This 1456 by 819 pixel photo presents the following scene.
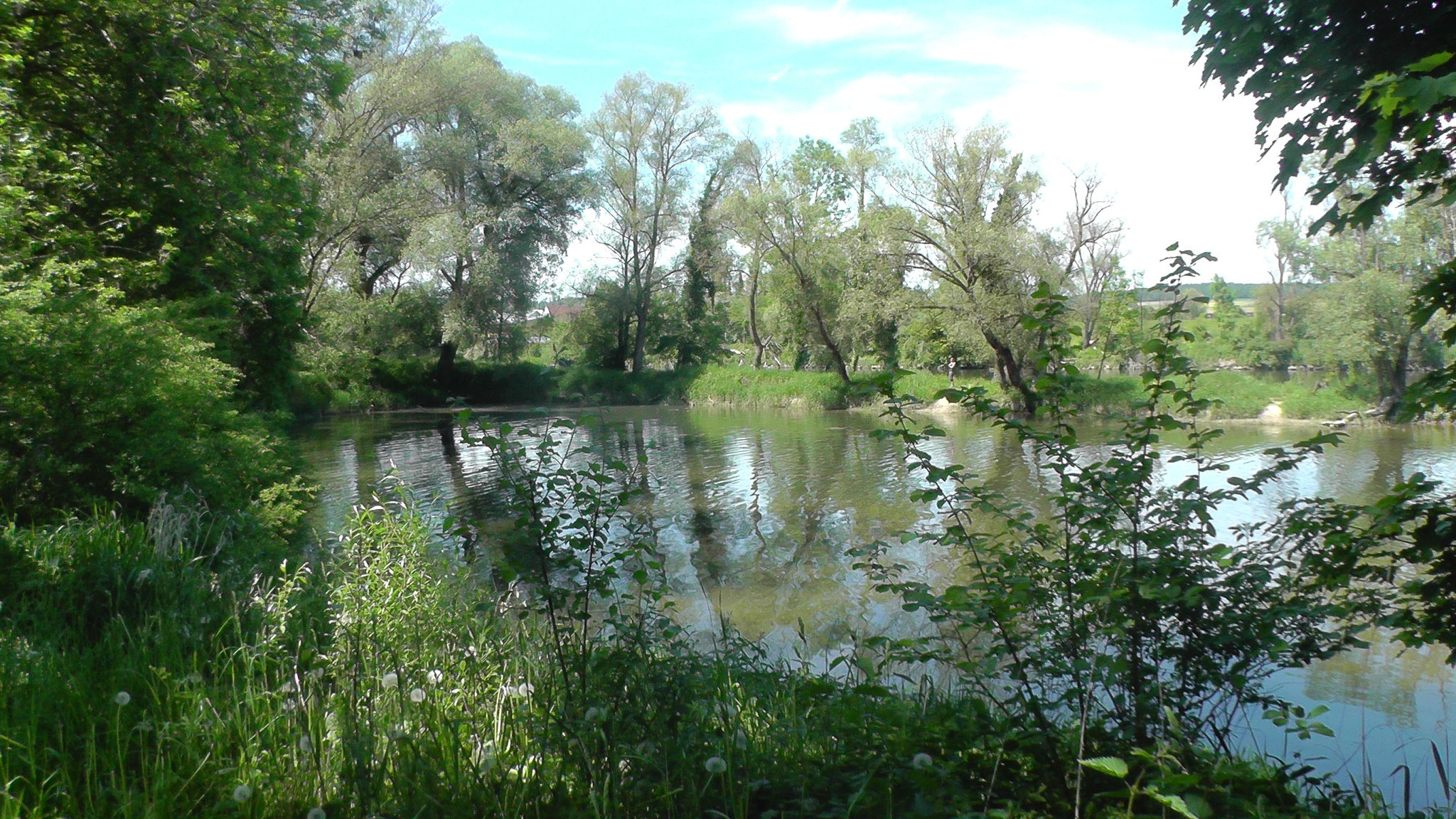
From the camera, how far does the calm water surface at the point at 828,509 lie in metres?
4.99

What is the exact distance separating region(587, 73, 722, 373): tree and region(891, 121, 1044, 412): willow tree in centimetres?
1244

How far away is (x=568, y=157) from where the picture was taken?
110 feet

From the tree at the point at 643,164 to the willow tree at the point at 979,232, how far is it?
1244cm

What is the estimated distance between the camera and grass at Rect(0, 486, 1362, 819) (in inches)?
98.7

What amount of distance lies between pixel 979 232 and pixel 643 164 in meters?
17.8

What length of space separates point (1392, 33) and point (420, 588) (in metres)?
5.53

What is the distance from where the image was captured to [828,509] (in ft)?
39.1

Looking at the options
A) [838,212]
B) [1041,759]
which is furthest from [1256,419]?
[1041,759]

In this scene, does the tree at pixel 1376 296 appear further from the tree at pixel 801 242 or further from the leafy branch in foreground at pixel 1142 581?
the leafy branch in foreground at pixel 1142 581

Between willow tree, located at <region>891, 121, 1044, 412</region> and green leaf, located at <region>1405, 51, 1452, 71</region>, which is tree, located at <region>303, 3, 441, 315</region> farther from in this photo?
green leaf, located at <region>1405, 51, 1452, 71</region>

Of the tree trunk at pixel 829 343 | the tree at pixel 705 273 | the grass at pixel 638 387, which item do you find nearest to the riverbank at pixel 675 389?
the grass at pixel 638 387

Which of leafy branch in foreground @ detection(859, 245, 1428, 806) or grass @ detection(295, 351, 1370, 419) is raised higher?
leafy branch in foreground @ detection(859, 245, 1428, 806)

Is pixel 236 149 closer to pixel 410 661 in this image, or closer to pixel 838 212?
pixel 410 661

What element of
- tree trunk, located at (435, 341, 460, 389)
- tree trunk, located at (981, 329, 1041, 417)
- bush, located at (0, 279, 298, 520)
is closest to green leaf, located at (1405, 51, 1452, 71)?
bush, located at (0, 279, 298, 520)
